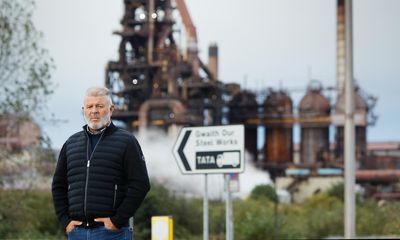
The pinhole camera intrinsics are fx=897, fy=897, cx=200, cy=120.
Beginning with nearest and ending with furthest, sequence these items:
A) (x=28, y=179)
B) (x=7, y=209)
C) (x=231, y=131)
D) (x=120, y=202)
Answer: (x=120, y=202), (x=231, y=131), (x=7, y=209), (x=28, y=179)

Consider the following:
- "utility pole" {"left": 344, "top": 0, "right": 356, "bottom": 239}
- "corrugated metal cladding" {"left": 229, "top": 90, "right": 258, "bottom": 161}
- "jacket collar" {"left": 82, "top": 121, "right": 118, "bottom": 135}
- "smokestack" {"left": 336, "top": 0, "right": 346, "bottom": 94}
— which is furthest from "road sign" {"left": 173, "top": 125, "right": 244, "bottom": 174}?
"corrugated metal cladding" {"left": 229, "top": 90, "right": 258, "bottom": 161}

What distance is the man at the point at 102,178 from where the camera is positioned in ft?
17.3

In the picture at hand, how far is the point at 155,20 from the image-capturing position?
217ft

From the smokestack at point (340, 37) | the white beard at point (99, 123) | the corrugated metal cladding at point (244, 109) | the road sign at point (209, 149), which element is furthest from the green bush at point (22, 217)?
the corrugated metal cladding at point (244, 109)

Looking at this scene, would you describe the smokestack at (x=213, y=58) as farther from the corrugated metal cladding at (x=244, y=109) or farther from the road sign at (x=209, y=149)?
the road sign at (x=209, y=149)

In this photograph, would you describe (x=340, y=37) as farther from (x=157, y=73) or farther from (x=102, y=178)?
(x=102, y=178)

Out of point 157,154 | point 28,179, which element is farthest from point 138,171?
point 157,154

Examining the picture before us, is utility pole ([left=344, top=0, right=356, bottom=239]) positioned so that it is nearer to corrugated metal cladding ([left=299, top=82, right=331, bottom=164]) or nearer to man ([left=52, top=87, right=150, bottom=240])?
man ([left=52, top=87, right=150, bottom=240])

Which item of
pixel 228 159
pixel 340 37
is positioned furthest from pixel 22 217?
Answer: pixel 340 37

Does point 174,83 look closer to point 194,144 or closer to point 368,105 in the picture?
point 368,105

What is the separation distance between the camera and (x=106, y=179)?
5.30m

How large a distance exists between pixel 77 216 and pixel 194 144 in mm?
4756

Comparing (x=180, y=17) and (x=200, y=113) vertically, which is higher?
(x=180, y=17)

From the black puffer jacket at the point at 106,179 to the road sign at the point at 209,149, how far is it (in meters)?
4.33
